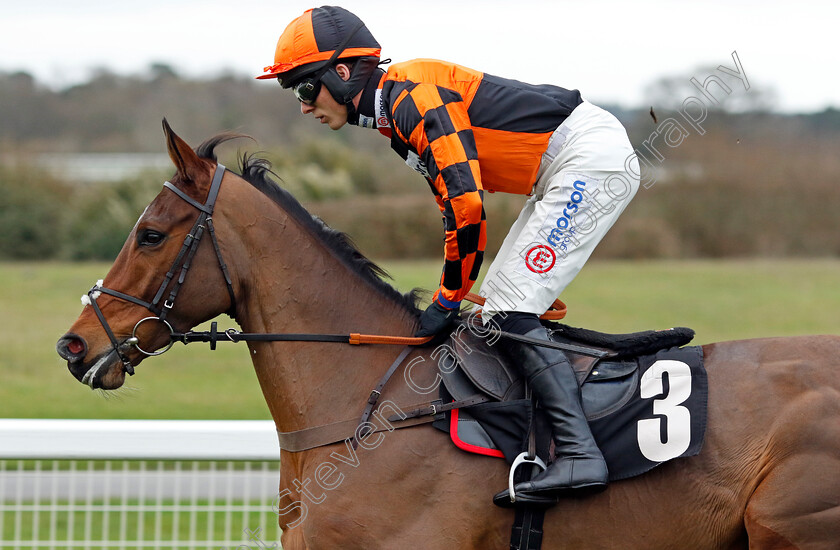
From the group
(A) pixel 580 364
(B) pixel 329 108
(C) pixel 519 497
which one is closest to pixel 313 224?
(B) pixel 329 108

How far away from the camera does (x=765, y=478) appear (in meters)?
2.76

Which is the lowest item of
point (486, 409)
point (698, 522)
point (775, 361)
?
point (698, 522)

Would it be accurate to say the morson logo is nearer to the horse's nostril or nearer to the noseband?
the noseband

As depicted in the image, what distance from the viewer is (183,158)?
Result: 115 inches

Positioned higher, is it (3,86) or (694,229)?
(3,86)

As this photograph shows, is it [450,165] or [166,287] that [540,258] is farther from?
[166,287]

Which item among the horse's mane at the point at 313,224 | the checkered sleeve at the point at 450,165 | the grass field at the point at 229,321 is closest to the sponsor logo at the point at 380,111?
the checkered sleeve at the point at 450,165

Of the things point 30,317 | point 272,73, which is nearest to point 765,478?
point 272,73

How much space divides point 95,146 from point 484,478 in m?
27.0

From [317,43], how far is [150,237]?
2.74 ft

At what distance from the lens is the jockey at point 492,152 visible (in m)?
2.85

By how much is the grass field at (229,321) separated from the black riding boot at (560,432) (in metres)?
5.32

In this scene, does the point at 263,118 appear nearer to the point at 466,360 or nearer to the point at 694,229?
the point at 694,229

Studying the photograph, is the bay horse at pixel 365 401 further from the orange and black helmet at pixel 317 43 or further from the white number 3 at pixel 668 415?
the orange and black helmet at pixel 317 43
